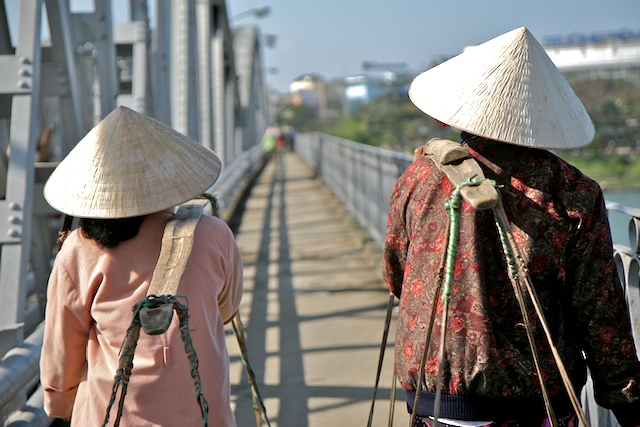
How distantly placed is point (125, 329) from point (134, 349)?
0.68 ft

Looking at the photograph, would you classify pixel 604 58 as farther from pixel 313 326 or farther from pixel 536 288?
pixel 536 288

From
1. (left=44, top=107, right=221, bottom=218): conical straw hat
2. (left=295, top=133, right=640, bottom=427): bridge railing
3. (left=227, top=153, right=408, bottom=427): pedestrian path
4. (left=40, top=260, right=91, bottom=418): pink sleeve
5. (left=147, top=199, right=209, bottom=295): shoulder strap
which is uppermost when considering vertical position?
(left=44, top=107, right=221, bottom=218): conical straw hat

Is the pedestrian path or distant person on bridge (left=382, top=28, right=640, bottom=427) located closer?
distant person on bridge (left=382, top=28, right=640, bottom=427)

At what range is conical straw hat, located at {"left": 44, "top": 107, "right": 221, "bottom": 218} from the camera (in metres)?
2.17

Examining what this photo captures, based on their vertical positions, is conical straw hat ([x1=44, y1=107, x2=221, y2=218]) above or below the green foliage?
above

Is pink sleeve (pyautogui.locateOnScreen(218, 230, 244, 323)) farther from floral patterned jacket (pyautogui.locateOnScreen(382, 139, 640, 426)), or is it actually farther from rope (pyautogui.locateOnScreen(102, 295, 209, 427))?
floral patterned jacket (pyautogui.locateOnScreen(382, 139, 640, 426))

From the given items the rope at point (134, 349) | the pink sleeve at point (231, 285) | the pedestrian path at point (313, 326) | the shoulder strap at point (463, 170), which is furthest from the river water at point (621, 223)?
the rope at point (134, 349)

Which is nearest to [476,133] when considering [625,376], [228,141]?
[625,376]

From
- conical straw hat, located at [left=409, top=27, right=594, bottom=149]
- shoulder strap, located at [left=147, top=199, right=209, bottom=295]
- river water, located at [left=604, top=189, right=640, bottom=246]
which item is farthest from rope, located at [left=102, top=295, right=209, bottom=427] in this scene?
river water, located at [left=604, top=189, right=640, bottom=246]

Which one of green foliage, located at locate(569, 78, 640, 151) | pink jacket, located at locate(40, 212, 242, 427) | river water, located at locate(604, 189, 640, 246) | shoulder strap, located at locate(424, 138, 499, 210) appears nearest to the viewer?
shoulder strap, located at locate(424, 138, 499, 210)

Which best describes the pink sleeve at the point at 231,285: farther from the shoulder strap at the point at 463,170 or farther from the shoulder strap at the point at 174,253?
the shoulder strap at the point at 463,170

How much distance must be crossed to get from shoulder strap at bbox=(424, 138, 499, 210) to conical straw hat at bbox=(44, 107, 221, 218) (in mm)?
654

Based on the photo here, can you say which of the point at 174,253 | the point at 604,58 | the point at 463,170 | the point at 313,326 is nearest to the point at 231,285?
the point at 174,253

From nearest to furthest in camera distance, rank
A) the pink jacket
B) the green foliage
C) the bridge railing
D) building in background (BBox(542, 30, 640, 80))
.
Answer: the pink jacket → the bridge railing → the green foliage → building in background (BBox(542, 30, 640, 80))
